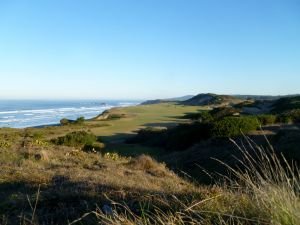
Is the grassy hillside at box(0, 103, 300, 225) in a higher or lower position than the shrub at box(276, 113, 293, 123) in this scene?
higher

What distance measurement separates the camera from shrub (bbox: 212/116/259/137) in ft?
76.5

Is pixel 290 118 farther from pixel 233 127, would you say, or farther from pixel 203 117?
pixel 203 117

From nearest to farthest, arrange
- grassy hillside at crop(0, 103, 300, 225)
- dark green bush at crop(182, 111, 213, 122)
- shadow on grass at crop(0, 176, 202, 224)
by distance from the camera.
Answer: grassy hillside at crop(0, 103, 300, 225) → shadow on grass at crop(0, 176, 202, 224) → dark green bush at crop(182, 111, 213, 122)

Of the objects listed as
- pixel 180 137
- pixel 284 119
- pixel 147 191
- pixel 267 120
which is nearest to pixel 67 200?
pixel 147 191

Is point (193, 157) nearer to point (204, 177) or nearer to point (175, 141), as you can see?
point (204, 177)

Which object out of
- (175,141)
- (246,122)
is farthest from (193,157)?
(175,141)

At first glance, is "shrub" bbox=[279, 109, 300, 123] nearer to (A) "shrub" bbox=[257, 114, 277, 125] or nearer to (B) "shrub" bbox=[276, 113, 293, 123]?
(B) "shrub" bbox=[276, 113, 293, 123]

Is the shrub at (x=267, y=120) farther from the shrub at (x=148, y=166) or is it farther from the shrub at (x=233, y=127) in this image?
the shrub at (x=148, y=166)

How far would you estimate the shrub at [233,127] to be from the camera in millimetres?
23312

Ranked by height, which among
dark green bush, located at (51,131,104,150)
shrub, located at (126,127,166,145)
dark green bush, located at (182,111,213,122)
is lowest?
shrub, located at (126,127,166,145)

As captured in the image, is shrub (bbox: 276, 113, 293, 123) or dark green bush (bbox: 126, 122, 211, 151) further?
shrub (bbox: 276, 113, 293, 123)

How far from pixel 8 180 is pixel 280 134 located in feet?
46.6

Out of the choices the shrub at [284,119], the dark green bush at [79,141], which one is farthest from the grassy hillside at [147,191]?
the shrub at [284,119]

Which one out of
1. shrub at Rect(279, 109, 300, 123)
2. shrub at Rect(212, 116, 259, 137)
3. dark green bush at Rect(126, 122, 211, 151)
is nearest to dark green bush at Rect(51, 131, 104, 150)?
dark green bush at Rect(126, 122, 211, 151)
